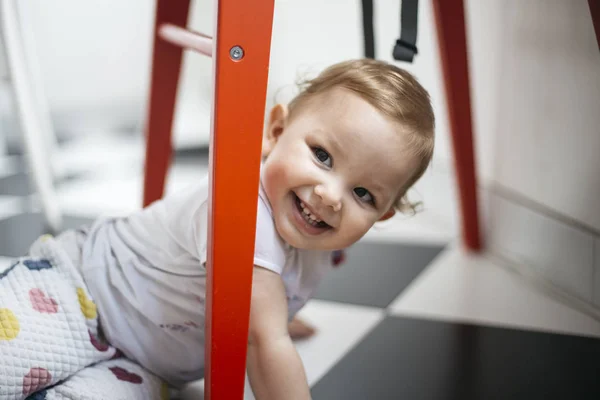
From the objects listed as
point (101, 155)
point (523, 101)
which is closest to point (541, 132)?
point (523, 101)

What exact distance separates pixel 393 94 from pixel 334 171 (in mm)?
93

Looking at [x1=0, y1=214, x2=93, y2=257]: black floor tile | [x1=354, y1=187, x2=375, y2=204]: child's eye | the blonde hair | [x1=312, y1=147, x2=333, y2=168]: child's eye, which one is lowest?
[x1=0, y1=214, x2=93, y2=257]: black floor tile

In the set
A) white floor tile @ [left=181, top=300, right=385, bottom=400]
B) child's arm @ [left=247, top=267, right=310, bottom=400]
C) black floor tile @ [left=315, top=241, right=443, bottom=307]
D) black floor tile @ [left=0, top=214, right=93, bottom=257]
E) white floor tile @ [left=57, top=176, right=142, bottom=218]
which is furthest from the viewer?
white floor tile @ [left=57, top=176, right=142, bottom=218]

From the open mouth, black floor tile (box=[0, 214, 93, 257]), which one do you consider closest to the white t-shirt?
the open mouth

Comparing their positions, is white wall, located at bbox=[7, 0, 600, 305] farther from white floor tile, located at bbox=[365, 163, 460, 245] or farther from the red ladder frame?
the red ladder frame

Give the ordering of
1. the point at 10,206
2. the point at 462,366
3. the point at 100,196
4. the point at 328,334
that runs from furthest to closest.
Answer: the point at 100,196
the point at 10,206
the point at 328,334
the point at 462,366

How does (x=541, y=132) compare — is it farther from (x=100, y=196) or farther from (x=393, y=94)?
(x=100, y=196)

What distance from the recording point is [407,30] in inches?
27.4

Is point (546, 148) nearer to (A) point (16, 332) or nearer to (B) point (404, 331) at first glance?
(B) point (404, 331)

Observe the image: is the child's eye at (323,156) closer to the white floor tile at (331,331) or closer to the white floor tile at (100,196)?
the white floor tile at (331,331)

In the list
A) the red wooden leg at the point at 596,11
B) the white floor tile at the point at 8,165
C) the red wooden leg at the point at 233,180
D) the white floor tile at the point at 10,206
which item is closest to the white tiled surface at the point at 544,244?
the red wooden leg at the point at 596,11

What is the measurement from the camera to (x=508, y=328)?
3.12 feet

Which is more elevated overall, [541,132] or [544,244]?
[541,132]

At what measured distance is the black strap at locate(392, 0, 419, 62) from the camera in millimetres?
688
